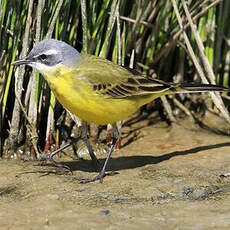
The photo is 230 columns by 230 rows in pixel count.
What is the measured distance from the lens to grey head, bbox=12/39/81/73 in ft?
16.2

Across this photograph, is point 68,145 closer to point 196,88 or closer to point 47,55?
point 47,55

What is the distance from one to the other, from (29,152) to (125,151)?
138cm

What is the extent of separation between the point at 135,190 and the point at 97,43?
2425 millimetres

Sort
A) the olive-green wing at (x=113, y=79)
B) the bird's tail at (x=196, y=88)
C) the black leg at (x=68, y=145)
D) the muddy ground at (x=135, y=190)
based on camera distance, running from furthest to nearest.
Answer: the bird's tail at (x=196, y=88)
the black leg at (x=68, y=145)
the olive-green wing at (x=113, y=79)
the muddy ground at (x=135, y=190)

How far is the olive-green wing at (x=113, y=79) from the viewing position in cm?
519

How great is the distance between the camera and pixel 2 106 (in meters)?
6.02

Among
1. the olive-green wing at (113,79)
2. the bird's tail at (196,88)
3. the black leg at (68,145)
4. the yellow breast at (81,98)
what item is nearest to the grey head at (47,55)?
the yellow breast at (81,98)

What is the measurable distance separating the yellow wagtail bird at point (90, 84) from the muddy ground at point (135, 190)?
1.30 feet

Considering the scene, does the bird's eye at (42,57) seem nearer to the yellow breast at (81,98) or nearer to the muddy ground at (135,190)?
the yellow breast at (81,98)

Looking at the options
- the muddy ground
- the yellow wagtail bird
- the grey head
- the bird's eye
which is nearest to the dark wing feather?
the yellow wagtail bird

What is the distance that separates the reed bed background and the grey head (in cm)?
73

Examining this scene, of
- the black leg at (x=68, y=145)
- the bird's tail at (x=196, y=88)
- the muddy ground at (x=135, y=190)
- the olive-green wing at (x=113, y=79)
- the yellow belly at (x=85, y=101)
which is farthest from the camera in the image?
the bird's tail at (x=196, y=88)

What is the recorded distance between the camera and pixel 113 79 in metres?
5.47

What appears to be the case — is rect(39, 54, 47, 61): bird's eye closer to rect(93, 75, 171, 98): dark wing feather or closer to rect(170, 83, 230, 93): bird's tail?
rect(93, 75, 171, 98): dark wing feather
